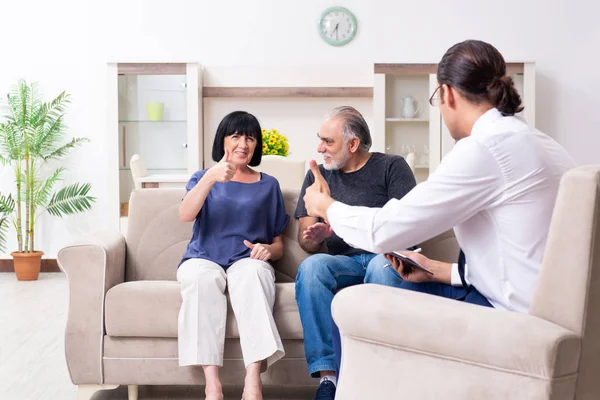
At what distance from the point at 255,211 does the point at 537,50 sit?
13.1ft

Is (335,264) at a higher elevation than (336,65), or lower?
lower

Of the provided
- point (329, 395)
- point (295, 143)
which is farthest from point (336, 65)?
point (329, 395)

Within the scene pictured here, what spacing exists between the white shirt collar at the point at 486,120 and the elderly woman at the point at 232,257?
1.07 m

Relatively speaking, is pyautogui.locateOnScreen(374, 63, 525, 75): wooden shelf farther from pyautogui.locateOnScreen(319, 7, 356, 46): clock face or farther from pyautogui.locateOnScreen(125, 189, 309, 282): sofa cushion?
pyautogui.locateOnScreen(125, 189, 309, 282): sofa cushion

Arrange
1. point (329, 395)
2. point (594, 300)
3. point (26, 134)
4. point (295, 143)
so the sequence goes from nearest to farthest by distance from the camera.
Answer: point (594, 300) → point (329, 395) → point (26, 134) → point (295, 143)

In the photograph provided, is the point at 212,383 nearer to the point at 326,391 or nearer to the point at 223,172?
the point at 326,391

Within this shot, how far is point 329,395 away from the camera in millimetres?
2369

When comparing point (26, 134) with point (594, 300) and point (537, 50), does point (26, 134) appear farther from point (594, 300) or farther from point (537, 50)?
point (594, 300)

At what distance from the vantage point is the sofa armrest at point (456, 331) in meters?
1.41

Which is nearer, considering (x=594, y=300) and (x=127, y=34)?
(x=594, y=300)

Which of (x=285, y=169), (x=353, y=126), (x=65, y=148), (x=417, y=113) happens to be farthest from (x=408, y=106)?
(x=353, y=126)

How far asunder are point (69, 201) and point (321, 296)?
13.0ft

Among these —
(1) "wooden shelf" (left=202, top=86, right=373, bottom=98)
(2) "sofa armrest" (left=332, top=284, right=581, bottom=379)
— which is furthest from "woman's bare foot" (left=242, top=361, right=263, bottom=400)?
(1) "wooden shelf" (left=202, top=86, right=373, bottom=98)

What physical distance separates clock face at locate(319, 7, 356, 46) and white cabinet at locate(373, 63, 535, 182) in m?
0.50
